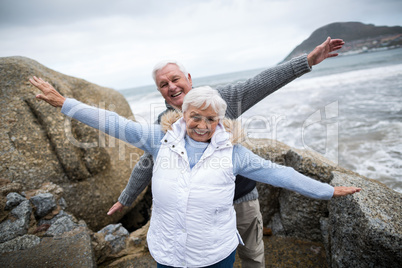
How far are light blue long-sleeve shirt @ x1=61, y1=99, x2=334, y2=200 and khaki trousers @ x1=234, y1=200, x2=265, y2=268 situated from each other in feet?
2.34

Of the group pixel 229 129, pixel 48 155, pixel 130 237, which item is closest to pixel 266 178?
pixel 229 129

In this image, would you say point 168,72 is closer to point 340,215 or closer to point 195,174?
point 195,174

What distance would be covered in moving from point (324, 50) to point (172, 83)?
1.49 metres

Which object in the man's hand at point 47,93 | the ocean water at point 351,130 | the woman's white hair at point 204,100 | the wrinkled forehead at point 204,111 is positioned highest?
the man's hand at point 47,93

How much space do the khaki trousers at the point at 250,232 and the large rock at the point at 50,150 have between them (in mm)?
2710

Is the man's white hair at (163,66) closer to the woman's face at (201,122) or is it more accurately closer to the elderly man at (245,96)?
the elderly man at (245,96)

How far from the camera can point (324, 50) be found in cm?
211

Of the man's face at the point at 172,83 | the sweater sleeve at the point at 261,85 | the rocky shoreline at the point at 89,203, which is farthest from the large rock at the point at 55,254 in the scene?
the sweater sleeve at the point at 261,85

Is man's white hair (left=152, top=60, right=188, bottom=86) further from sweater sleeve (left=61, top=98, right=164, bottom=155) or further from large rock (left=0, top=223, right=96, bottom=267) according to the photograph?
large rock (left=0, top=223, right=96, bottom=267)

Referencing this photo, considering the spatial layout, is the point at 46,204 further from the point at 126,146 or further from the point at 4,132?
the point at 126,146

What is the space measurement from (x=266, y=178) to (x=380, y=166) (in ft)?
15.6

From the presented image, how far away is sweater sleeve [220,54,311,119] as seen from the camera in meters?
2.14

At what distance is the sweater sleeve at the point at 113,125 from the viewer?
1731 mm

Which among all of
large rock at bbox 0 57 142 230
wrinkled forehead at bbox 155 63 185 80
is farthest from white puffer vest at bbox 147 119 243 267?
large rock at bbox 0 57 142 230
